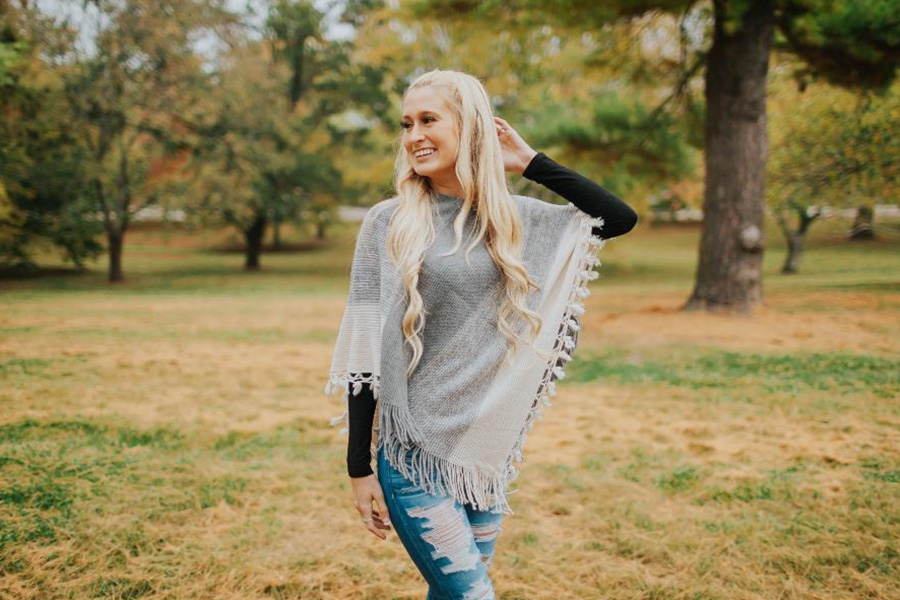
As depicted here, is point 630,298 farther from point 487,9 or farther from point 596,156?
point 487,9

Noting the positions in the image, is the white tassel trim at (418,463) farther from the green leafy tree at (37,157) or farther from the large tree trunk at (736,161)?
the green leafy tree at (37,157)

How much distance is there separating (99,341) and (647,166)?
30.5 feet

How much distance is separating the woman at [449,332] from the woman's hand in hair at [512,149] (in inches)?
3.5

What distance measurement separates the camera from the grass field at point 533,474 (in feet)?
9.46

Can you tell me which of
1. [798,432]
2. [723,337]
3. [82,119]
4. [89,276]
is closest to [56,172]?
[82,119]

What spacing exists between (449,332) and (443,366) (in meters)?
0.09

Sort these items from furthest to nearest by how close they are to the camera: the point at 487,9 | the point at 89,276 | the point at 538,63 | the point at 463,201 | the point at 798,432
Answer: the point at 89,276 < the point at 538,63 < the point at 487,9 < the point at 798,432 < the point at 463,201

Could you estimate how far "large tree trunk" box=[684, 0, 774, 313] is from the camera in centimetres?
898

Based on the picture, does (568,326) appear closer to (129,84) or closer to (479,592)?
(479,592)

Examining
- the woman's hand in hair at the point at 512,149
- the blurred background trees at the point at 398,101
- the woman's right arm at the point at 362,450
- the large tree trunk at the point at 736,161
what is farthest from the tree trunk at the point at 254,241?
the woman's right arm at the point at 362,450

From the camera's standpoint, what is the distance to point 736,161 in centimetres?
914

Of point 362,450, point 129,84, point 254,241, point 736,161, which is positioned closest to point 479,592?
point 362,450

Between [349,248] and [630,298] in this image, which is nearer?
[630,298]

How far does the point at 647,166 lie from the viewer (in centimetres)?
1163
